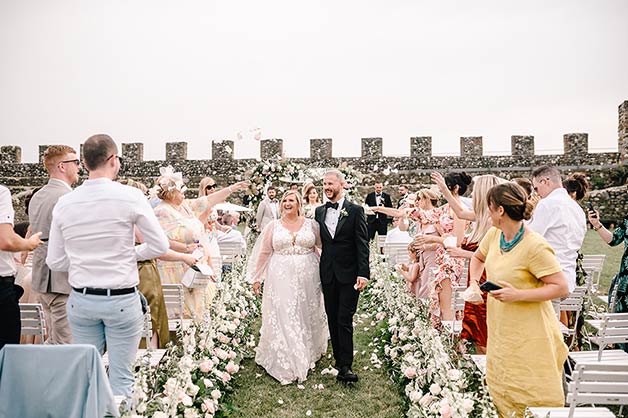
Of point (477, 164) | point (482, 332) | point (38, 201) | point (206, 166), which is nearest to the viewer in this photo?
point (38, 201)

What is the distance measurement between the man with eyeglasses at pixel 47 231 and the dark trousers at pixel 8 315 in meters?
0.27

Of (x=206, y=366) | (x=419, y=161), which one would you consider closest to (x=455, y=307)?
(x=206, y=366)

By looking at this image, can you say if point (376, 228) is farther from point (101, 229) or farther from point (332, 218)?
point (101, 229)

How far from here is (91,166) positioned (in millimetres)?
3303

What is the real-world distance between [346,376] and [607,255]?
38.5 feet

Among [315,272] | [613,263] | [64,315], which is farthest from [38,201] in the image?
[613,263]

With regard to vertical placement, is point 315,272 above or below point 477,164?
below

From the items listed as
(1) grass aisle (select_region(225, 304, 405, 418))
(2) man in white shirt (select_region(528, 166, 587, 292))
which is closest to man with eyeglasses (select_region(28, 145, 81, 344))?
(1) grass aisle (select_region(225, 304, 405, 418))

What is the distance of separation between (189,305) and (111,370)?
8.47 feet

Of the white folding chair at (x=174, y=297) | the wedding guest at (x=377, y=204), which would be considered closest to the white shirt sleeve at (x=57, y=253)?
the white folding chair at (x=174, y=297)

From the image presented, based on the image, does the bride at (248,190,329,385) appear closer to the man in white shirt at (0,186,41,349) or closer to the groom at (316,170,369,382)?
the groom at (316,170,369,382)

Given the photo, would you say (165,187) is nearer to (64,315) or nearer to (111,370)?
(64,315)

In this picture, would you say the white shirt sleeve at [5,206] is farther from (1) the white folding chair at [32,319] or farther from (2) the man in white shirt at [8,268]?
(1) the white folding chair at [32,319]

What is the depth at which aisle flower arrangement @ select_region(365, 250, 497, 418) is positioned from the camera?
3.29 metres
